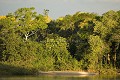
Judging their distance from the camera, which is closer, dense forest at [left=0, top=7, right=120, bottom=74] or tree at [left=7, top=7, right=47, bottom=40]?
dense forest at [left=0, top=7, right=120, bottom=74]

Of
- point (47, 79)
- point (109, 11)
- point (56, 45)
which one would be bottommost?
point (47, 79)

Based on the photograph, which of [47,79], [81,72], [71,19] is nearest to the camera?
[47,79]

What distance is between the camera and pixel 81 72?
137ft

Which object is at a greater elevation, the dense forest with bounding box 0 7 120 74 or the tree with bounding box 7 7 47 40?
the tree with bounding box 7 7 47 40

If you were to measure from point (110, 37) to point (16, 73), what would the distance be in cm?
1161

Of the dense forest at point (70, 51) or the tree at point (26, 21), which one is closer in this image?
the dense forest at point (70, 51)

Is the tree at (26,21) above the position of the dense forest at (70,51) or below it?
above

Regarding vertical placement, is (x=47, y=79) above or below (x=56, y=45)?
below

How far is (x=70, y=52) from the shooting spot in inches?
1863

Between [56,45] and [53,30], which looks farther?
[53,30]

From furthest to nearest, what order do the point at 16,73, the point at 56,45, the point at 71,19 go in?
1. the point at 71,19
2. the point at 56,45
3. the point at 16,73

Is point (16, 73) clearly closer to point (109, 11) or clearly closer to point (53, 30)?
point (109, 11)

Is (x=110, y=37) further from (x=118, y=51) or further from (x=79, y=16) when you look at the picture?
(x=79, y=16)

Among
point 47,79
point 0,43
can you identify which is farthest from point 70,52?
point 47,79
